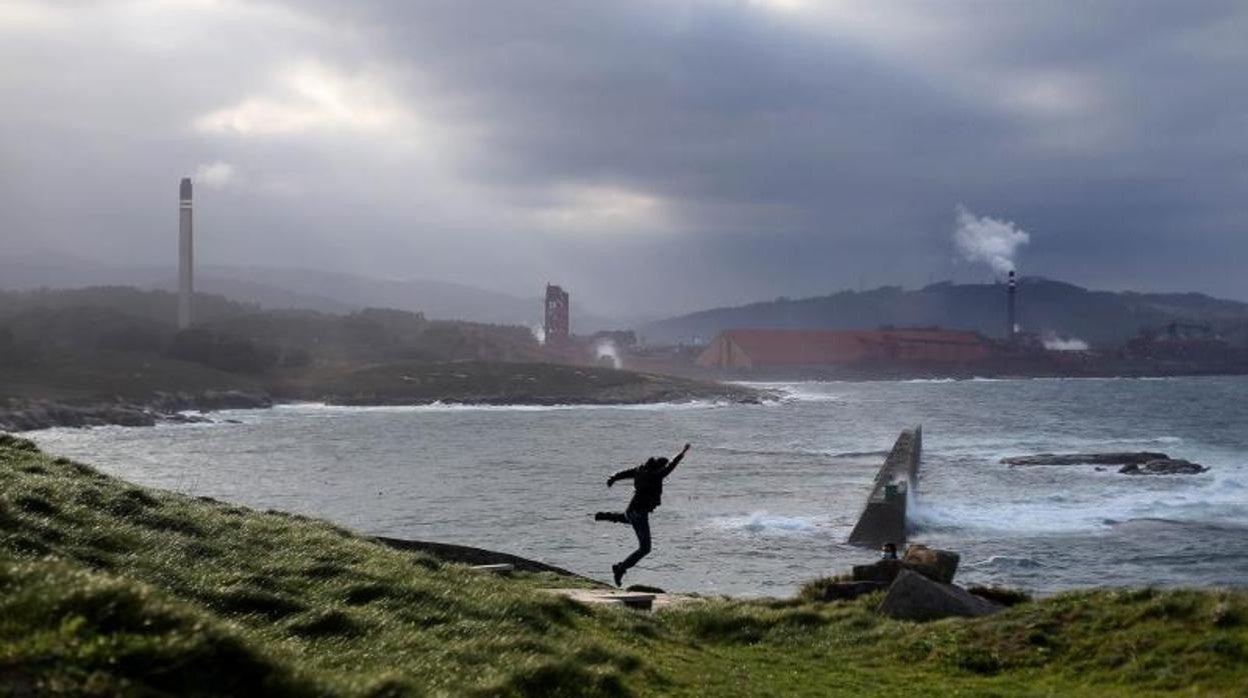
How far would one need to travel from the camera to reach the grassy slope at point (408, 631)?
6.07 meters

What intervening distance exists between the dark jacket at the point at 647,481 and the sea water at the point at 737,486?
31.9 feet

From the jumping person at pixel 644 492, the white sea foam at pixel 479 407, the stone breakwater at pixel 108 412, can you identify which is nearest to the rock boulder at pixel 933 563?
the jumping person at pixel 644 492

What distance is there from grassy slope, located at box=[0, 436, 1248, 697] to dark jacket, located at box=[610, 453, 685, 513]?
2.23 m

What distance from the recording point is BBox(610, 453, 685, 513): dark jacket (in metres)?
17.4

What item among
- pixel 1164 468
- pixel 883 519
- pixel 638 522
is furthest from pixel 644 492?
pixel 1164 468

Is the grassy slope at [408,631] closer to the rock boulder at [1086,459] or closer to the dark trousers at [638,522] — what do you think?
the dark trousers at [638,522]

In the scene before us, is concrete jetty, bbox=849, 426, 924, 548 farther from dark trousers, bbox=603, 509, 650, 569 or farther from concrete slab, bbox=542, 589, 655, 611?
concrete slab, bbox=542, 589, 655, 611

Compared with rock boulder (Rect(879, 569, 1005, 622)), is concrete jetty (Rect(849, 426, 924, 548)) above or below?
below

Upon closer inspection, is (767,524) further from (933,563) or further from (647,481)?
(647,481)

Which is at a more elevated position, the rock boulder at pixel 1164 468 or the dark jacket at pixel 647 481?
the dark jacket at pixel 647 481

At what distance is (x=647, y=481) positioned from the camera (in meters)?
17.5

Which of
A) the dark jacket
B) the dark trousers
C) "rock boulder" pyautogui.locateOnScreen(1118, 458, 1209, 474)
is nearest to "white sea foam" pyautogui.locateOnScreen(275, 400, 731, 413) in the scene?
"rock boulder" pyautogui.locateOnScreen(1118, 458, 1209, 474)

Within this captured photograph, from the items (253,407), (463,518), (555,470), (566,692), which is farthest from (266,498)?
(253,407)

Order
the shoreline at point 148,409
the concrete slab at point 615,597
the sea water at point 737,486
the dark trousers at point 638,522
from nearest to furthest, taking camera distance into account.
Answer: the concrete slab at point 615,597, the dark trousers at point 638,522, the sea water at point 737,486, the shoreline at point 148,409
